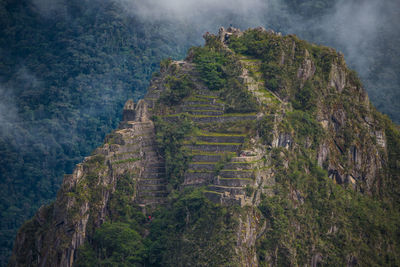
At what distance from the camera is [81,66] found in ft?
406

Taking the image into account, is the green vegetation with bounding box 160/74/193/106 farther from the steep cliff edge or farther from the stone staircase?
the stone staircase

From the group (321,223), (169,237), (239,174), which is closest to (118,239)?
(169,237)

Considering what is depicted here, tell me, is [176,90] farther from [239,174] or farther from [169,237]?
[169,237]

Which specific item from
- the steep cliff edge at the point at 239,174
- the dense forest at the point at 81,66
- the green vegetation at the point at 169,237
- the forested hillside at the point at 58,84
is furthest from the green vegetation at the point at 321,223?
the forested hillside at the point at 58,84

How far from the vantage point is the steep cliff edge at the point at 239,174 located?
8219 cm

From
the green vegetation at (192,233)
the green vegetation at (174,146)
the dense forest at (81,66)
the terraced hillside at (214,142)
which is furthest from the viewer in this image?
the dense forest at (81,66)

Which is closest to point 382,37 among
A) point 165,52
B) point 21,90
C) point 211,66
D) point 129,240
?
point 165,52

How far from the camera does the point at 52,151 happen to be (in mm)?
115625

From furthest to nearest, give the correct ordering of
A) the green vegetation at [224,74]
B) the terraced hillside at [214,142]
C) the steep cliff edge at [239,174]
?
1. the green vegetation at [224,74]
2. the steep cliff edge at [239,174]
3. the terraced hillside at [214,142]

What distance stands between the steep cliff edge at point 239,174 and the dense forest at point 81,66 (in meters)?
21.3

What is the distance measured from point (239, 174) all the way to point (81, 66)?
47.4 m

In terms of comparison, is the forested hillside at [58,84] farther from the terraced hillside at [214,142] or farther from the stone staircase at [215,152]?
the stone staircase at [215,152]

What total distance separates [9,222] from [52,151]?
11.5 meters

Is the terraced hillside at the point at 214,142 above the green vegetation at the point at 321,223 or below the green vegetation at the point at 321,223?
above
